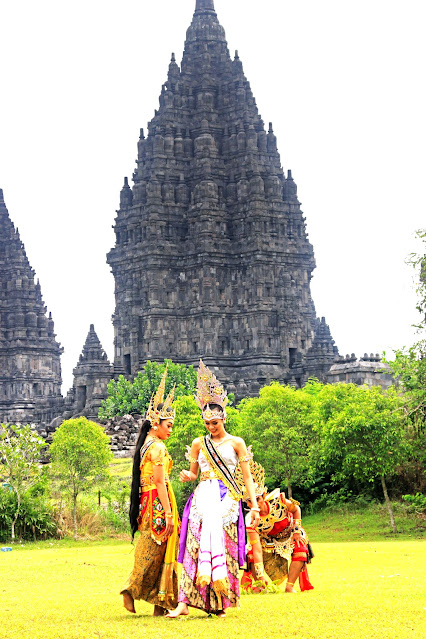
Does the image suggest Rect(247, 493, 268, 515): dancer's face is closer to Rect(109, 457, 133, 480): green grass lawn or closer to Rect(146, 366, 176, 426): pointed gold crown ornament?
Rect(146, 366, 176, 426): pointed gold crown ornament

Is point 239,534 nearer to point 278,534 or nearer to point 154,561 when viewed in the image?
point 154,561

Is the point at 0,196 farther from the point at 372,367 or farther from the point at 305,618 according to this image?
the point at 305,618

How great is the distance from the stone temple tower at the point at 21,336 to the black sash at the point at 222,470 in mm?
65771

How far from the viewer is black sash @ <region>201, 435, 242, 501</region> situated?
1338cm

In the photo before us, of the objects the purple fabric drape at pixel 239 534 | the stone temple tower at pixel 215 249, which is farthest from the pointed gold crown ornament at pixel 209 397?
the stone temple tower at pixel 215 249

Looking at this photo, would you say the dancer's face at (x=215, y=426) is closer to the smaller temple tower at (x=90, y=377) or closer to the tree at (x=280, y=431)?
the tree at (x=280, y=431)

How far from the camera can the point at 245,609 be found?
13.0 m

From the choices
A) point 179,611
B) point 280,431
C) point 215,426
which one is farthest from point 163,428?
point 280,431

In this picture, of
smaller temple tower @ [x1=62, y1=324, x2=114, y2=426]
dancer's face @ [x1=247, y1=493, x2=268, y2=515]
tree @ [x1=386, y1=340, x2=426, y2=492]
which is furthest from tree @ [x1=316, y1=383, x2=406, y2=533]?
smaller temple tower @ [x1=62, y1=324, x2=114, y2=426]

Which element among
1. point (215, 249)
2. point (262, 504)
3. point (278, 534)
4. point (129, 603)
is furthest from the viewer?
point (215, 249)

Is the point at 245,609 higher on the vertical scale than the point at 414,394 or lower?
lower

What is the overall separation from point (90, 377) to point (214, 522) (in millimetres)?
55919

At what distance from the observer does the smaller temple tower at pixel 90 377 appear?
224 feet

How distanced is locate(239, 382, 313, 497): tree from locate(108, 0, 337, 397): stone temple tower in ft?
80.8
